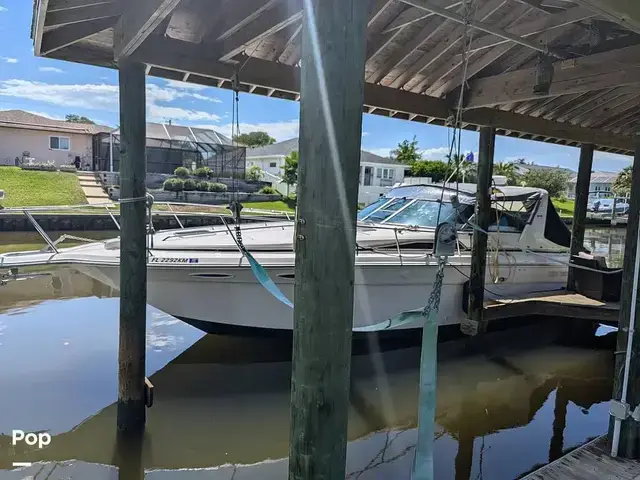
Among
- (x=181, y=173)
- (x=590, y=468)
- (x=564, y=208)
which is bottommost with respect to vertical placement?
(x=590, y=468)

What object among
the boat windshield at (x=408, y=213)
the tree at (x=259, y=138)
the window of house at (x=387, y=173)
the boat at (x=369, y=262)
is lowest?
the boat at (x=369, y=262)

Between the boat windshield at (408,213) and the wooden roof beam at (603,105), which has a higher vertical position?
the wooden roof beam at (603,105)

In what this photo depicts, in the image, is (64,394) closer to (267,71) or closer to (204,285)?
(204,285)

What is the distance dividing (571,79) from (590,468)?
3028 mm

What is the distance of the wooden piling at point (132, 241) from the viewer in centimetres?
410

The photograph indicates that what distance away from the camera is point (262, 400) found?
201 inches

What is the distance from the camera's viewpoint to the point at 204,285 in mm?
5539

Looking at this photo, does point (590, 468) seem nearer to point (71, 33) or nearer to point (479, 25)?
point (479, 25)

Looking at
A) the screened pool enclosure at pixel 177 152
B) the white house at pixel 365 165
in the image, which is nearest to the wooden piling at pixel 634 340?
the screened pool enclosure at pixel 177 152

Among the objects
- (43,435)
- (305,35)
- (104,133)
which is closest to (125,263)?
(43,435)

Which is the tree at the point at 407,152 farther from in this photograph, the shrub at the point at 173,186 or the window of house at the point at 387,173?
the shrub at the point at 173,186

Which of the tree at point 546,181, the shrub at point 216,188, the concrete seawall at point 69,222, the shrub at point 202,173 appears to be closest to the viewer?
the concrete seawall at point 69,222

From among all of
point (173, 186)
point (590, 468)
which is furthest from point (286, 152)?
point (590, 468)

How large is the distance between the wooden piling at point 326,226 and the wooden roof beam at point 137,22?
1754 mm
